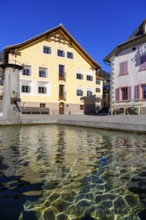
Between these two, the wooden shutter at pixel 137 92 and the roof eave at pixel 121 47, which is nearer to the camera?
the wooden shutter at pixel 137 92

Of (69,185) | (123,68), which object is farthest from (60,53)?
(69,185)

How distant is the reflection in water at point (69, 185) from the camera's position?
3.08m

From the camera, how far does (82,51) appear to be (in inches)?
1519

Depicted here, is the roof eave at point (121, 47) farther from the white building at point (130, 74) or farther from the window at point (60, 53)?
the window at point (60, 53)

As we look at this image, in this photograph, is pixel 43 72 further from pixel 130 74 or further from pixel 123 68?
pixel 130 74

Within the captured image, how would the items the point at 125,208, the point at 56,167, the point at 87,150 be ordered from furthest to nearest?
1. the point at 87,150
2. the point at 56,167
3. the point at 125,208

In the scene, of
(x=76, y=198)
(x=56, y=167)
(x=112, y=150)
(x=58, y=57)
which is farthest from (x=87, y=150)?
(x=58, y=57)

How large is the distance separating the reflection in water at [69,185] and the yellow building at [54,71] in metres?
27.1

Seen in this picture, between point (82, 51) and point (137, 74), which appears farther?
point (82, 51)

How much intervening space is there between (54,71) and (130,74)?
55.4 feet

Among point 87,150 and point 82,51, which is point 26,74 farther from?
point 87,150

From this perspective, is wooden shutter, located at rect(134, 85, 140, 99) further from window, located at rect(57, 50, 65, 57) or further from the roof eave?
window, located at rect(57, 50, 65, 57)

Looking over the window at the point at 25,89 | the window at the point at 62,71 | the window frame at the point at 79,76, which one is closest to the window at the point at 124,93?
the window at the point at 25,89

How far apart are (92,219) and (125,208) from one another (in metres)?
0.57
